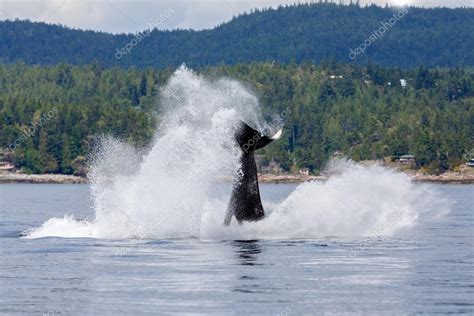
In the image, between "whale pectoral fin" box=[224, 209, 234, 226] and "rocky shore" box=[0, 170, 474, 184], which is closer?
"whale pectoral fin" box=[224, 209, 234, 226]

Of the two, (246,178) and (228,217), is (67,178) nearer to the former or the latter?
(228,217)

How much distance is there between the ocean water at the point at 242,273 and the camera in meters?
29.4

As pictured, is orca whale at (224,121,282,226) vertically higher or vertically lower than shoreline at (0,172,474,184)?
higher

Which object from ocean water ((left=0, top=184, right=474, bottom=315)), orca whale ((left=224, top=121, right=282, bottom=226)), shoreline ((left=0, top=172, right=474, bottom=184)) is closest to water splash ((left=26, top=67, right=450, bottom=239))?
ocean water ((left=0, top=184, right=474, bottom=315))

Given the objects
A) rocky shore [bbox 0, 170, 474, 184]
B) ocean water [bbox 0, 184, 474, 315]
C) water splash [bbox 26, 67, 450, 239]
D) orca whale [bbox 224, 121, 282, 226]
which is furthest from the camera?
rocky shore [bbox 0, 170, 474, 184]

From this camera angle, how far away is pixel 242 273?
113ft

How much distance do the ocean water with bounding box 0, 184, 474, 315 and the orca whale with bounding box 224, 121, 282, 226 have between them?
89cm

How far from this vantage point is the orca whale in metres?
41.2

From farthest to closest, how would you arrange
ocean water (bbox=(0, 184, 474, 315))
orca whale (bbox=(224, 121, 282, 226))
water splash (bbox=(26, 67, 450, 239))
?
water splash (bbox=(26, 67, 450, 239)) < orca whale (bbox=(224, 121, 282, 226)) < ocean water (bbox=(0, 184, 474, 315))

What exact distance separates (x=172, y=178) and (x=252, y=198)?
4.35 metres

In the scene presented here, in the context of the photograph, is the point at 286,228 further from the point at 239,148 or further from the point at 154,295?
the point at 154,295

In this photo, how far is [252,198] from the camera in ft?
137

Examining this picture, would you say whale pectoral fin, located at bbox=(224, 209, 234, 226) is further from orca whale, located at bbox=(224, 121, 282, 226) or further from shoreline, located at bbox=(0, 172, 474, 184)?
shoreline, located at bbox=(0, 172, 474, 184)

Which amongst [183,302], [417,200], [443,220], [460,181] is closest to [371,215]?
[443,220]
